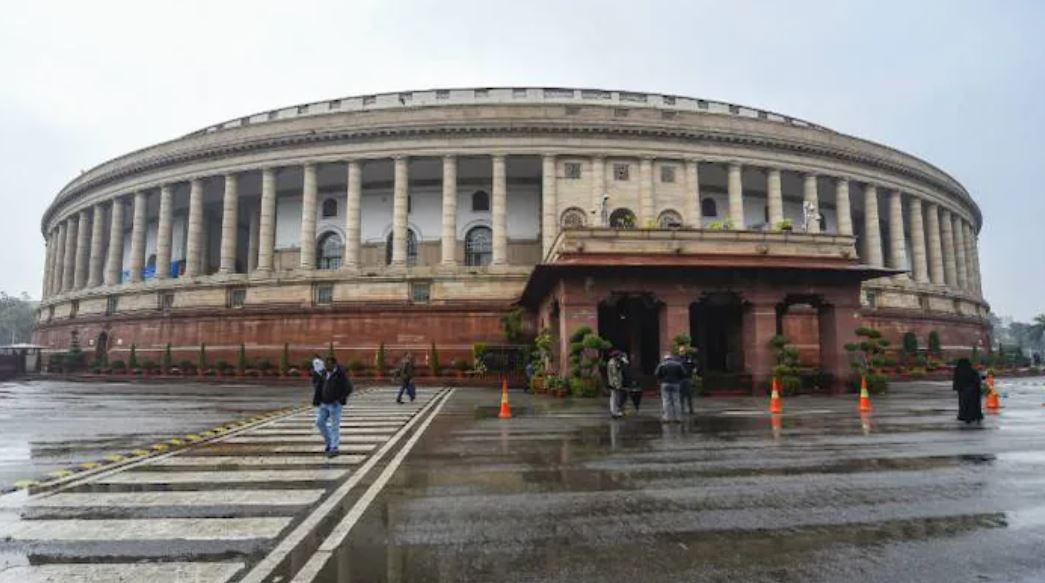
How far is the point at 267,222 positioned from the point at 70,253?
29.4 m

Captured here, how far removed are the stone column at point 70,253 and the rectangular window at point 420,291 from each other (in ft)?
128

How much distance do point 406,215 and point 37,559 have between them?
129 feet

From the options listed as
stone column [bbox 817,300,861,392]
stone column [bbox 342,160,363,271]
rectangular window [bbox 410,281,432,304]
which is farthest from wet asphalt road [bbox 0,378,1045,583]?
stone column [bbox 342,160,363,271]

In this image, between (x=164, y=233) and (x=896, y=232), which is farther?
(x=896, y=232)

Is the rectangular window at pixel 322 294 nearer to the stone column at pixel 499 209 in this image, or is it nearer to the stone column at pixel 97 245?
the stone column at pixel 499 209

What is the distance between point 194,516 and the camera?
6.70 metres

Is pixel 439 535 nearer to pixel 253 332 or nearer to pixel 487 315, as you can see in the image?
pixel 487 315

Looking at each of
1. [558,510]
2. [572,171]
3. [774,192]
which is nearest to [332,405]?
[558,510]

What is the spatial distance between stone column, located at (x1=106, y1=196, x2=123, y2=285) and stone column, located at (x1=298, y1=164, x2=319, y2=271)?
19544 mm

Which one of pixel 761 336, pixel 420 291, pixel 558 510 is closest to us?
pixel 558 510

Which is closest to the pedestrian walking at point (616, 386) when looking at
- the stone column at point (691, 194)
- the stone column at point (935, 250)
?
the stone column at point (691, 194)

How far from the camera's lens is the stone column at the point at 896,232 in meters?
50.2

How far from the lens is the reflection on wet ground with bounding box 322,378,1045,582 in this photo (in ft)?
16.6

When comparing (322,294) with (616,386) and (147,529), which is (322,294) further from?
(147,529)
